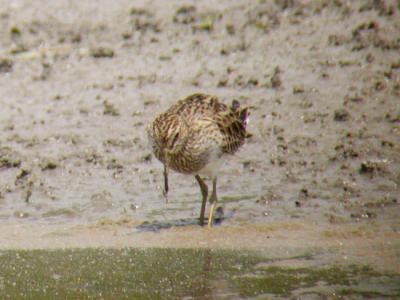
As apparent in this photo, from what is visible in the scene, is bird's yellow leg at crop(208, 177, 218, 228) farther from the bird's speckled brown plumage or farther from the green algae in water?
the green algae in water

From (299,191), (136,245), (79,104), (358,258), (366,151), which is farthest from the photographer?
(79,104)

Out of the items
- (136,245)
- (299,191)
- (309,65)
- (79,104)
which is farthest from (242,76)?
(136,245)

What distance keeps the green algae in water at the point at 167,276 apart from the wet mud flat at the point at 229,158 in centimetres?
Answer: 3

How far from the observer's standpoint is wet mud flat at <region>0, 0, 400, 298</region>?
27.4 ft

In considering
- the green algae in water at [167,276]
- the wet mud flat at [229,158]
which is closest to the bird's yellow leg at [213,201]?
the wet mud flat at [229,158]

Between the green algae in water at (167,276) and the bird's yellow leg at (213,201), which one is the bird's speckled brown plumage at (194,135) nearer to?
the bird's yellow leg at (213,201)

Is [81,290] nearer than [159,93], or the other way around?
[81,290]

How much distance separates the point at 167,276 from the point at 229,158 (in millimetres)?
1886

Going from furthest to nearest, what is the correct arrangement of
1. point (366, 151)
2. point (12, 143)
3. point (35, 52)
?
1. point (35, 52)
2. point (12, 143)
3. point (366, 151)

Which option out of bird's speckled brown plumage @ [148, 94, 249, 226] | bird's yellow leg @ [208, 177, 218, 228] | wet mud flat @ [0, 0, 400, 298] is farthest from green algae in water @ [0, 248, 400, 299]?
bird's speckled brown plumage @ [148, 94, 249, 226]

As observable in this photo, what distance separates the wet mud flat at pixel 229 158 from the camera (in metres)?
8.34

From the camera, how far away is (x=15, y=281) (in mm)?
7676

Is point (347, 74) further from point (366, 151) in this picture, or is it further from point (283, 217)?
point (283, 217)

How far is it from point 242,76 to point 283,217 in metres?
3.09
